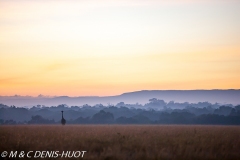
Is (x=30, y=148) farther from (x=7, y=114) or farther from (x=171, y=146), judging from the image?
(x=7, y=114)

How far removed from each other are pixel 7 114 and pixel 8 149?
113m

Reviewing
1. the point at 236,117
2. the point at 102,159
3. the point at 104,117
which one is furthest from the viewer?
the point at 104,117

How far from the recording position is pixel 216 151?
19.7 meters

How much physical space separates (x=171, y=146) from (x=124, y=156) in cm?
418

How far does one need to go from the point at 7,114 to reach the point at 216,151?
11552cm

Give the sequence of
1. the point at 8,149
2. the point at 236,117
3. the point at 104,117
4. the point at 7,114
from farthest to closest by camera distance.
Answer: the point at 7,114 → the point at 104,117 → the point at 236,117 → the point at 8,149

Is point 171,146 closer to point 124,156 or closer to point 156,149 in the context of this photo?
point 156,149

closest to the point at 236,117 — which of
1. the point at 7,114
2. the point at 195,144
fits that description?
the point at 195,144

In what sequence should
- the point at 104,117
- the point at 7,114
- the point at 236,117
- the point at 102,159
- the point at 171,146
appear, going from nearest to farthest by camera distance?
1. the point at 102,159
2. the point at 171,146
3. the point at 236,117
4. the point at 104,117
5. the point at 7,114

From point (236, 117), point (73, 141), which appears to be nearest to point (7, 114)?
point (236, 117)

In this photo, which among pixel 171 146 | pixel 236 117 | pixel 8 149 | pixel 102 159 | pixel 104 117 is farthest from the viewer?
pixel 104 117

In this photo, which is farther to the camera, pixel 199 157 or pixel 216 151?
pixel 216 151

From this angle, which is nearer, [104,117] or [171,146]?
[171,146]

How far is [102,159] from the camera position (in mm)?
16844
